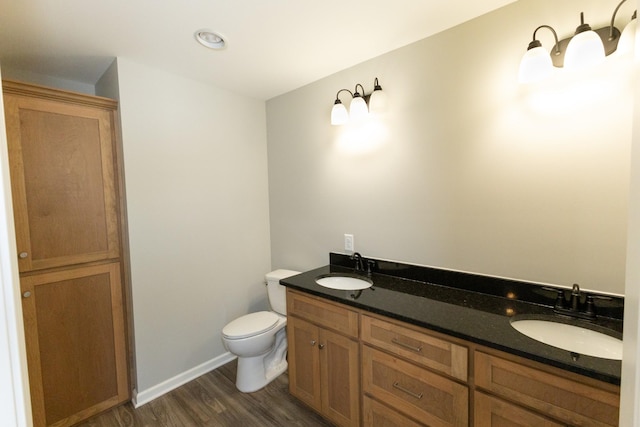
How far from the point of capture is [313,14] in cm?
147

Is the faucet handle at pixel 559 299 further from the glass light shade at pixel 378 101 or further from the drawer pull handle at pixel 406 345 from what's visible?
the glass light shade at pixel 378 101

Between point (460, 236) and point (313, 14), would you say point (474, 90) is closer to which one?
point (460, 236)

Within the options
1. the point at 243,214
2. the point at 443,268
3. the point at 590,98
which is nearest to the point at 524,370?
the point at 443,268

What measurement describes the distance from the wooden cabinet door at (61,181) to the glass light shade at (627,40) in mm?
2772

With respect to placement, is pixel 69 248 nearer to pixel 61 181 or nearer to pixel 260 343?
pixel 61 181

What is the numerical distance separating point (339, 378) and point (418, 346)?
0.58 metres

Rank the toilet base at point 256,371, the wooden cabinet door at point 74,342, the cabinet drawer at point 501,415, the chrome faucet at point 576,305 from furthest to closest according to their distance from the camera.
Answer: the toilet base at point 256,371, the wooden cabinet door at point 74,342, the chrome faucet at point 576,305, the cabinet drawer at point 501,415

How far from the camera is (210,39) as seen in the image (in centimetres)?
168

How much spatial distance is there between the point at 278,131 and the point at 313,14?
1.23 metres

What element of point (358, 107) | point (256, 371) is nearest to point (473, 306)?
point (358, 107)

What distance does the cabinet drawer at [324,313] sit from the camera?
1.53 metres

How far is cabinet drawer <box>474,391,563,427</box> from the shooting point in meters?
1.00

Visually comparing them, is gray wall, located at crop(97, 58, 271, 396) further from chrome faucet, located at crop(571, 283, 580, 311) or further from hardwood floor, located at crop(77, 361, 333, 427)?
chrome faucet, located at crop(571, 283, 580, 311)

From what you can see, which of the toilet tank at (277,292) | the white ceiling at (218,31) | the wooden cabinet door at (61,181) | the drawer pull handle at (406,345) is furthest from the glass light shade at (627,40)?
the wooden cabinet door at (61,181)
